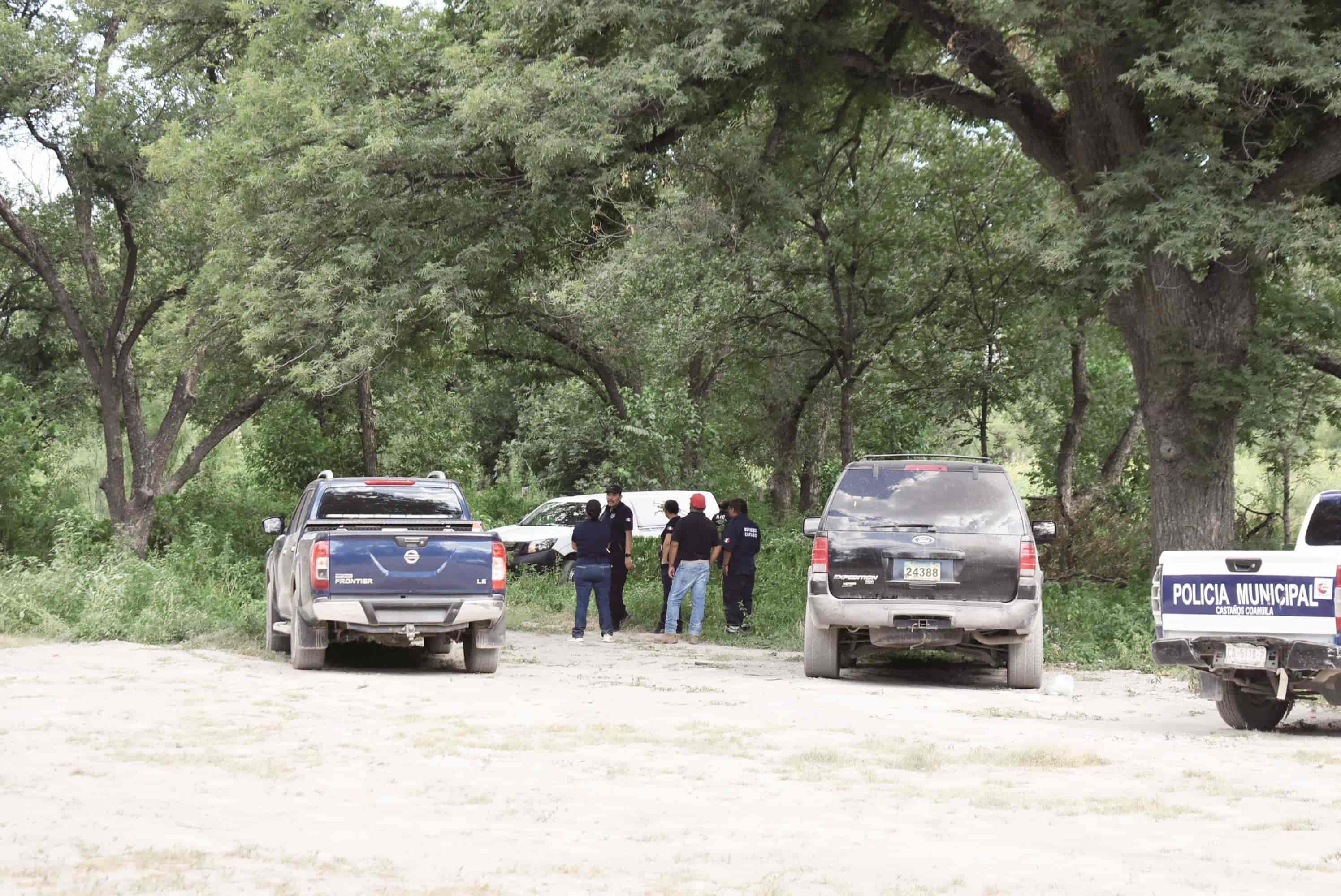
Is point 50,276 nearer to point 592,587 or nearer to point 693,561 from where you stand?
point 592,587

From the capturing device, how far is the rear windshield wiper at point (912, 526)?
12953 mm

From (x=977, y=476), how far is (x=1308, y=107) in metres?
6.35

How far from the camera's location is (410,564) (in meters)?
13.5

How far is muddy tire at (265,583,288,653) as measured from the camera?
51.6 ft

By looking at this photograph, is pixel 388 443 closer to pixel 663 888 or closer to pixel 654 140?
pixel 654 140

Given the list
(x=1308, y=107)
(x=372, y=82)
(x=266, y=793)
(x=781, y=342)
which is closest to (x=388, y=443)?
(x=781, y=342)

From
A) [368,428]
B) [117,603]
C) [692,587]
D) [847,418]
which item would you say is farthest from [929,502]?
[368,428]

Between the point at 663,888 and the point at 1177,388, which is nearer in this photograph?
the point at 663,888

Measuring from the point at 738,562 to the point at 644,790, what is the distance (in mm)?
10905

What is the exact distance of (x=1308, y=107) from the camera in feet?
52.8

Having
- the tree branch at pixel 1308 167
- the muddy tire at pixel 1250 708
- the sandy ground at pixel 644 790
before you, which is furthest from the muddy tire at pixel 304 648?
the tree branch at pixel 1308 167

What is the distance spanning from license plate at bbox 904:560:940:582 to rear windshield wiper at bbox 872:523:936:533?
11.4 inches

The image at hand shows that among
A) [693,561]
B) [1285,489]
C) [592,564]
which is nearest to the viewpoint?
[592,564]

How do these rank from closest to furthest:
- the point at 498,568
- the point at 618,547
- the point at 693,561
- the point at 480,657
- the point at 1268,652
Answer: the point at 1268,652
the point at 498,568
the point at 480,657
the point at 693,561
the point at 618,547
